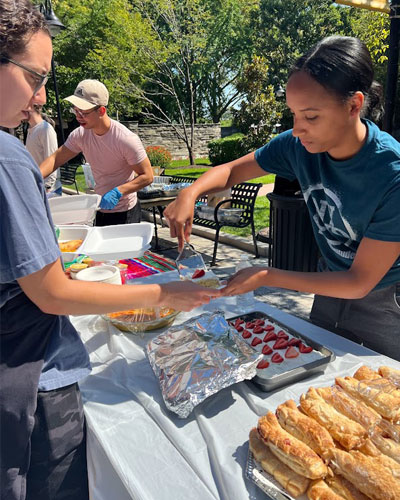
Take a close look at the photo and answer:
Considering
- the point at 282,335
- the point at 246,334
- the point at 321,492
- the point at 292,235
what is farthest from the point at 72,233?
the point at 292,235

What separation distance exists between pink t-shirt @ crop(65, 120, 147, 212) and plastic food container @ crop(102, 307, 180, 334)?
1962 millimetres

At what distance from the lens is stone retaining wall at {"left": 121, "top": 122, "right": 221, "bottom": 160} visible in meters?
19.5

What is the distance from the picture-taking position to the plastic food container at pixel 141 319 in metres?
1.65

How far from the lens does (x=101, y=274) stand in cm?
178

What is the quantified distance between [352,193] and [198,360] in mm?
838

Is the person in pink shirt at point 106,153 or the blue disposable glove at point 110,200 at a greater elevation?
Answer: the person in pink shirt at point 106,153

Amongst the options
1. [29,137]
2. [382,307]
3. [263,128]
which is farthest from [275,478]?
[263,128]

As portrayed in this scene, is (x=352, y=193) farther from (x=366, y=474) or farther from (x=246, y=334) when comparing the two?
(x=366, y=474)

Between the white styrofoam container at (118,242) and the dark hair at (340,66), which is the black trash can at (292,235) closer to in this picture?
the white styrofoam container at (118,242)

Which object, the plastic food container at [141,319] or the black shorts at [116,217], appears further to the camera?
the black shorts at [116,217]

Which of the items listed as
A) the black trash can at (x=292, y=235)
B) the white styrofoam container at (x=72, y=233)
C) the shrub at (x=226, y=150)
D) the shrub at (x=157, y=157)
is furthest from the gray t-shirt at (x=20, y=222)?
the shrub at (x=226, y=150)

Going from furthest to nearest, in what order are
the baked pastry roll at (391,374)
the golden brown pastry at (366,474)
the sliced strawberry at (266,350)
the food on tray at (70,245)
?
the food on tray at (70,245) < the sliced strawberry at (266,350) < the baked pastry roll at (391,374) < the golden brown pastry at (366,474)

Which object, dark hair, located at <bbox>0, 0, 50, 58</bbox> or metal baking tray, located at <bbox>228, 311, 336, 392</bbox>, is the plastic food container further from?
dark hair, located at <bbox>0, 0, 50, 58</bbox>

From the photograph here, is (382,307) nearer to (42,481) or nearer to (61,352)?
(61,352)
